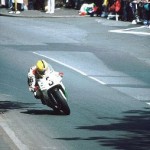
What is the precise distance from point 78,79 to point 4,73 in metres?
2.58

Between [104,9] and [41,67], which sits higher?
[41,67]

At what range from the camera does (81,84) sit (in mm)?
24625

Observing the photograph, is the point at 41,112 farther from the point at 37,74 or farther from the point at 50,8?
the point at 50,8

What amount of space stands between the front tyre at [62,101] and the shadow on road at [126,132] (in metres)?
0.94

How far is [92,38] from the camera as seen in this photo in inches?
1551

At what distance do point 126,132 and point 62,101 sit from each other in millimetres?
2507

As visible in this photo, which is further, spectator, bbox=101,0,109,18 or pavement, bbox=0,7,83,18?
pavement, bbox=0,7,83,18

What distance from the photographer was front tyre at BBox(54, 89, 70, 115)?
1762cm

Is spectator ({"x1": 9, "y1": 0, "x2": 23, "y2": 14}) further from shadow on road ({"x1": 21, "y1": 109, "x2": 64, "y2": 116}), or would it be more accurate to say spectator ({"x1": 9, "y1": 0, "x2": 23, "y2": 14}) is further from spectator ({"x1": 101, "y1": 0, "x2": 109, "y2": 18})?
shadow on road ({"x1": 21, "y1": 109, "x2": 64, "y2": 116})

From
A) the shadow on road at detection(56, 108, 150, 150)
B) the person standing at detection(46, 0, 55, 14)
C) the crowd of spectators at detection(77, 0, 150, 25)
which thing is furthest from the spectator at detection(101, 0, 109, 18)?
the shadow on road at detection(56, 108, 150, 150)

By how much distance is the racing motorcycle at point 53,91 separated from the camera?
17.8 meters

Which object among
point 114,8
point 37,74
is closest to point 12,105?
point 37,74

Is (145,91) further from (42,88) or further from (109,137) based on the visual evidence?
(109,137)

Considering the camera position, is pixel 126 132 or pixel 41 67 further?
pixel 41 67
